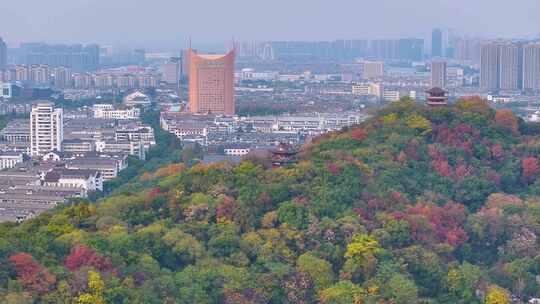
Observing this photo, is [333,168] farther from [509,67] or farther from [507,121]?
[509,67]

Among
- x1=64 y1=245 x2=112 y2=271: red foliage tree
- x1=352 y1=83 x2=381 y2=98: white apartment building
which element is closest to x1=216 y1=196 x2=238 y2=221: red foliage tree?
x1=64 y1=245 x2=112 y2=271: red foliage tree

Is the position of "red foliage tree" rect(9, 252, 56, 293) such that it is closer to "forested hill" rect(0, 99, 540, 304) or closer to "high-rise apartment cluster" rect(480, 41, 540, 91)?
"forested hill" rect(0, 99, 540, 304)

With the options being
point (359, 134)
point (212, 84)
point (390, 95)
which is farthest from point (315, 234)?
point (390, 95)

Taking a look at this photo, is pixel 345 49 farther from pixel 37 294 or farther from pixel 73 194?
pixel 37 294

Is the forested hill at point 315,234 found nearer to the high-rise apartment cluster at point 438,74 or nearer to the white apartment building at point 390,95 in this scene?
the white apartment building at point 390,95

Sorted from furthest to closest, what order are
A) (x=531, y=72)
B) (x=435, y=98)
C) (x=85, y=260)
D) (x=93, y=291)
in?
(x=531, y=72) < (x=435, y=98) < (x=85, y=260) < (x=93, y=291)

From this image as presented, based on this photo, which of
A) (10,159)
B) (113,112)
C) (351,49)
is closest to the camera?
(10,159)
